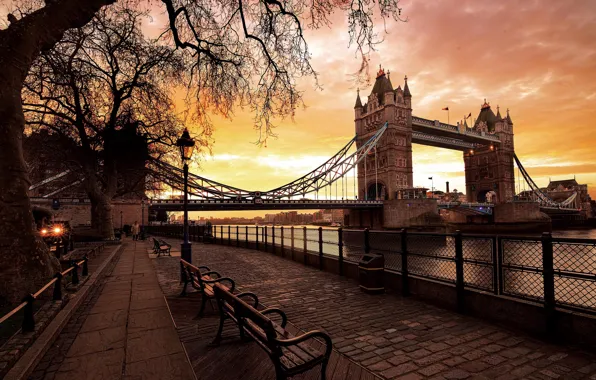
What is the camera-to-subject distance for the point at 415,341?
4.13 m

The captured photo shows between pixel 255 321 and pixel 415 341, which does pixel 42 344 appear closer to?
pixel 255 321

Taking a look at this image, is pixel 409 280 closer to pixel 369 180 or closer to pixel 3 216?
pixel 3 216

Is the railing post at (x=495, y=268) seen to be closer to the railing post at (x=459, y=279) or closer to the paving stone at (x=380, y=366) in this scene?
the railing post at (x=459, y=279)

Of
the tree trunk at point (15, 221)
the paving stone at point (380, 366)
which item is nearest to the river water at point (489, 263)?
the paving stone at point (380, 366)

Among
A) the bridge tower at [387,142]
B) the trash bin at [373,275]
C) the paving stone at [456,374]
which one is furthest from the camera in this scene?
the bridge tower at [387,142]

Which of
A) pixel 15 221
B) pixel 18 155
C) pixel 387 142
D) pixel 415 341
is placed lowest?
pixel 415 341

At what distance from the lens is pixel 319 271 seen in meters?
9.60

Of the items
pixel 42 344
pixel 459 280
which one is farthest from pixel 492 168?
pixel 42 344

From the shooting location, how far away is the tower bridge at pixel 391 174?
165ft

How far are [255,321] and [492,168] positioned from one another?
109m

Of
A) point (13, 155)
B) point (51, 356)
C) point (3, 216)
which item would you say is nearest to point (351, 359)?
point (51, 356)

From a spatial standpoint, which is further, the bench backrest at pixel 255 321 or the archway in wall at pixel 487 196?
the archway in wall at pixel 487 196

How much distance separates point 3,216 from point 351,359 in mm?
5820

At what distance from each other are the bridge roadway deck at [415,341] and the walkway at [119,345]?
1.06 ft
